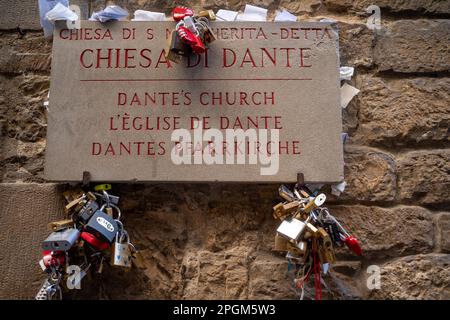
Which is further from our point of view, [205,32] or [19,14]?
[19,14]

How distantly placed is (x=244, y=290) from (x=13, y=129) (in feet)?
4.18

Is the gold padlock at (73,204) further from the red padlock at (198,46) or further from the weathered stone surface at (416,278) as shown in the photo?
the weathered stone surface at (416,278)

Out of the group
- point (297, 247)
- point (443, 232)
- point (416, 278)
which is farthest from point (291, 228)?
point (443, 232)

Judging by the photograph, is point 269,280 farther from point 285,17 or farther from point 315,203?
point 285,17

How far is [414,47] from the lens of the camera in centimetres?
224

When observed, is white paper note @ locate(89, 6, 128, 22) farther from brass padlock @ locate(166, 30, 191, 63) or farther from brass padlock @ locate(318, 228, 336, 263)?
brass padlock @ locate(318, 228, 336, 263)

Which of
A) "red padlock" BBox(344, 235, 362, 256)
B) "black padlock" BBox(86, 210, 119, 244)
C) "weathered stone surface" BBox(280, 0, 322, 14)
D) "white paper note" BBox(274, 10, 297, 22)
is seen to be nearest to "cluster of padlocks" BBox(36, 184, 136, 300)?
"black padlock" BBox(86, 210, 119, 244)

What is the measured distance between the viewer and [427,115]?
2166 millimetres

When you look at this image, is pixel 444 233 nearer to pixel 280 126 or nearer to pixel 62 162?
pixel 280 126

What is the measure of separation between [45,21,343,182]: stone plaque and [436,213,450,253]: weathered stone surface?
0.49m

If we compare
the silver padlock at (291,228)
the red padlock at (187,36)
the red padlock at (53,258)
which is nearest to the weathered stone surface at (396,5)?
the red padlock at (187,36)

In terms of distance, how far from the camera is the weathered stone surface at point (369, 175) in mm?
2078

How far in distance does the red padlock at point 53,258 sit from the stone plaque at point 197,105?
0.31 m

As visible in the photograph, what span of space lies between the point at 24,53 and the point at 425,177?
1.93 meters
